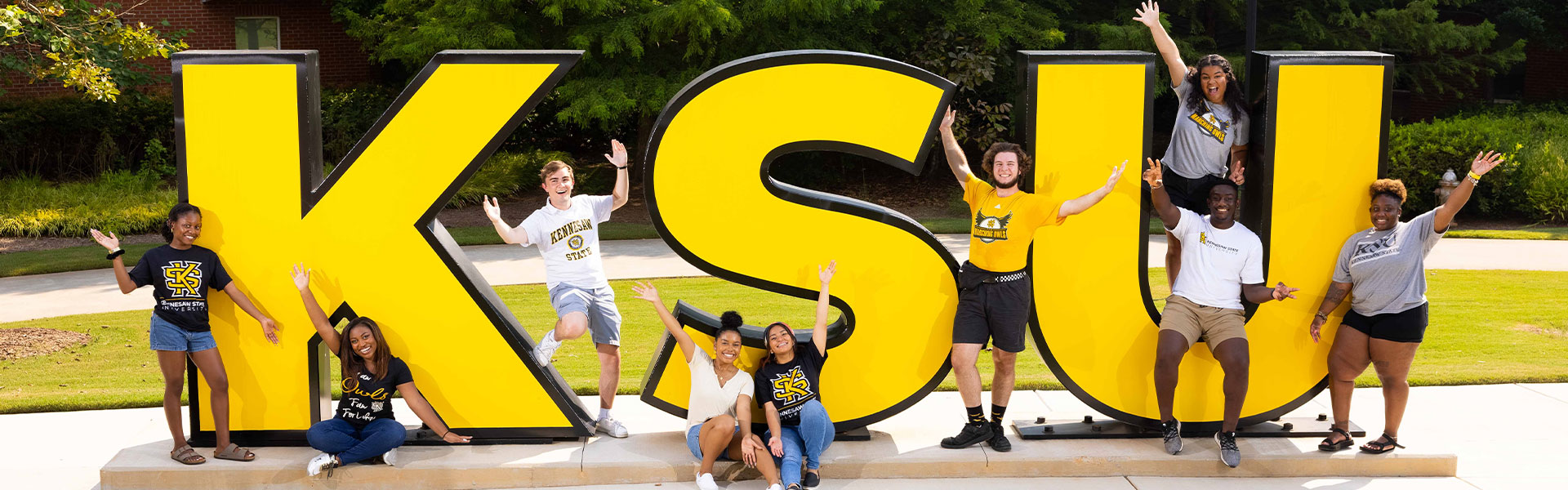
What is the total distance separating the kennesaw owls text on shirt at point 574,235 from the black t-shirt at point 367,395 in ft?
3.31

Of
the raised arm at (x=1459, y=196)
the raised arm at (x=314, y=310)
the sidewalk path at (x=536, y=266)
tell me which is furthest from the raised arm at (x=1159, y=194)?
the sidewalk path at (x=536, y=266)

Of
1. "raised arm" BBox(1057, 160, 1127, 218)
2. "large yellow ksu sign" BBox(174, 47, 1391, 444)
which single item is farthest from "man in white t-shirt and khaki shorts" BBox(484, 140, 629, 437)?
"raised arm" BBox(1057, 160, 1127, 218)

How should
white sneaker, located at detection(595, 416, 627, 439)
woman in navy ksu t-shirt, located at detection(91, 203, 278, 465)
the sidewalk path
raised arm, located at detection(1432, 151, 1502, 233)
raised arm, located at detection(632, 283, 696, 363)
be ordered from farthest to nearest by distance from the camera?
the sidewalk path < white sneaker, located at detection(595, 416, 627, 439) < raised arm, located at detection(632, 283, 696, 363) < woman in navy ksu t-shirt, located at detection(91, 203, 278, 465) < raised arm, located at detection(1432, 151, 1502, 233)

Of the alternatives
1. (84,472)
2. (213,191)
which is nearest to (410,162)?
(213,191)

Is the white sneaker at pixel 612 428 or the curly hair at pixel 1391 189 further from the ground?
the curly hair at pixel 1391 189

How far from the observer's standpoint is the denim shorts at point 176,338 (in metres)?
5.66

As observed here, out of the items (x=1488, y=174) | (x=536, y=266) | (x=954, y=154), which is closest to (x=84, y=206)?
(x=536, y=266)

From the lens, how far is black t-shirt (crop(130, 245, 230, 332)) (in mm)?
5625

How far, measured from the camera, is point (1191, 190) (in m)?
6.12

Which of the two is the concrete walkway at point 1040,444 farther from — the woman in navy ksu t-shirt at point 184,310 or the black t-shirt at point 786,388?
the black t-shirt at point 786,388

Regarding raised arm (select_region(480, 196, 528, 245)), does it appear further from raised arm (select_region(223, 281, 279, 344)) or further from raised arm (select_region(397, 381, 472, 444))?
raised arm (select_region(223, 281, 279, 344))

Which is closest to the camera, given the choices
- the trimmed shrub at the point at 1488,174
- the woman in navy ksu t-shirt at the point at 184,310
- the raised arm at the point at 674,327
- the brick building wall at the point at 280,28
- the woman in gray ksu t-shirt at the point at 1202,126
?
the woman in navy ksu t-shirt at the point at 184,310

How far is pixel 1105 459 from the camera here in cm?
599

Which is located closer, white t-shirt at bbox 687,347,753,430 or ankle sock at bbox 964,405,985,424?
white t-shirt at bbox 687,347,753,430
